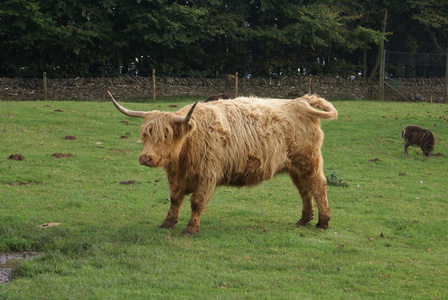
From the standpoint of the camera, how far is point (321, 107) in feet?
26.5

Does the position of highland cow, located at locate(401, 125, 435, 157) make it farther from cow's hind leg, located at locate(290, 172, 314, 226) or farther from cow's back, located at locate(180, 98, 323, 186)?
cow's hind leg, located at locate(290, 172, 314, 226)

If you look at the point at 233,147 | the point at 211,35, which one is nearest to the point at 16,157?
the point at 233,147

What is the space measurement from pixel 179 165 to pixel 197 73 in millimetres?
26905

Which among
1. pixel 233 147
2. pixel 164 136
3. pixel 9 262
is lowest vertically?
pixel 9 262

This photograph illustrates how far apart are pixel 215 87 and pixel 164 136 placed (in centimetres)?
2427

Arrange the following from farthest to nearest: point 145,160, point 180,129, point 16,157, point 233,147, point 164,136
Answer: point 16,157
point 233,147
point 180,129
point 164,136
point 145,160

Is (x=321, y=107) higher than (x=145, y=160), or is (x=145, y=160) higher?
(x=321, y=107)

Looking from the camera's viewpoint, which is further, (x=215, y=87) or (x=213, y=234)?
(x=215, y=87)

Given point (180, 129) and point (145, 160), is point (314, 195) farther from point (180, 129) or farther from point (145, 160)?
point (145, 160)

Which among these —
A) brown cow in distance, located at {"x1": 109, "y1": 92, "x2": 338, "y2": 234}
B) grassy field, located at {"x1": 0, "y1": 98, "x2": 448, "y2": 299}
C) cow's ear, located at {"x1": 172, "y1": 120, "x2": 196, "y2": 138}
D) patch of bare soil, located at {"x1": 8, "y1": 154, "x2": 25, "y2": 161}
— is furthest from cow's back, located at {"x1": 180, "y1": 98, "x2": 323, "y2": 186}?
patch of bare soil, located at {"x1": 8, "y1": 154, "x2": 25, "y2": 161}

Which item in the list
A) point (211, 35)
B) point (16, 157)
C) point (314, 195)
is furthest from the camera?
point (211, 35)

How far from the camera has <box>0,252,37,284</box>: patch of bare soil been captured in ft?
17.5

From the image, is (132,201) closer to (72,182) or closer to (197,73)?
(72,182)

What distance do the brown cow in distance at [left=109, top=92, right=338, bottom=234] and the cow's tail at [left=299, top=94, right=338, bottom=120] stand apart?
1 centimetres
